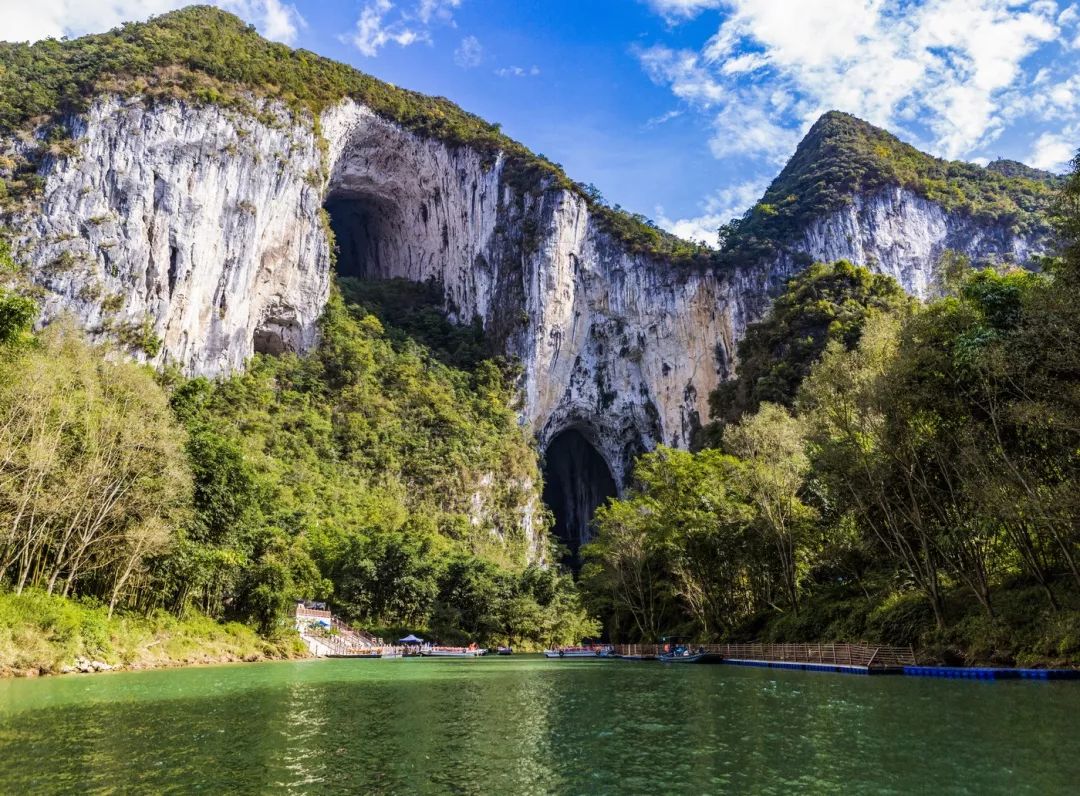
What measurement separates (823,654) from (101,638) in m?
23.3

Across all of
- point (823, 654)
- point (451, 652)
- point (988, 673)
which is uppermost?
point (988, 673)

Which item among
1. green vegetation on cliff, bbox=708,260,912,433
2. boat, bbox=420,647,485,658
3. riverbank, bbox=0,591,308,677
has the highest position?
green vegetation on cliff, bbox=708,260,912,433

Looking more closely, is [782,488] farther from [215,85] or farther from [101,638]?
[215,85]

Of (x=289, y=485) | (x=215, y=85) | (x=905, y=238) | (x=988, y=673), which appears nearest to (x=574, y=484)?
(x=289, y=485)

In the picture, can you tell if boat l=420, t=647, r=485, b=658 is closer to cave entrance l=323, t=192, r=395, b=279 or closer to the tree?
the tree

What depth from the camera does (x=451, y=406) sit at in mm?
71250

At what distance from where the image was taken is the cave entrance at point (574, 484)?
290 feet

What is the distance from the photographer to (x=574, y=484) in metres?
91.6

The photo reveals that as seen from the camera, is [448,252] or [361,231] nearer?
[448,252]

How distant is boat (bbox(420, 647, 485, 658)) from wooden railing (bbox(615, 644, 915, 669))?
21543 mm

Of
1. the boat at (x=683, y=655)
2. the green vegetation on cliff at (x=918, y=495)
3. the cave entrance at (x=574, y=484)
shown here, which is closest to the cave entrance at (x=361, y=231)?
the cave entrance at (x=574, y=484)

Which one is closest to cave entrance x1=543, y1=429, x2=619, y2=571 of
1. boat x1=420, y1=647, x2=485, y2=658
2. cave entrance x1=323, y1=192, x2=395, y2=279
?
cave entrance x1=323, y1=192, x2=395, y2=279

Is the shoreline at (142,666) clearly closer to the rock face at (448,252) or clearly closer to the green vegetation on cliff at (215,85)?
the rock face at (448,252)

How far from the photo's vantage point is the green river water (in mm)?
7172
